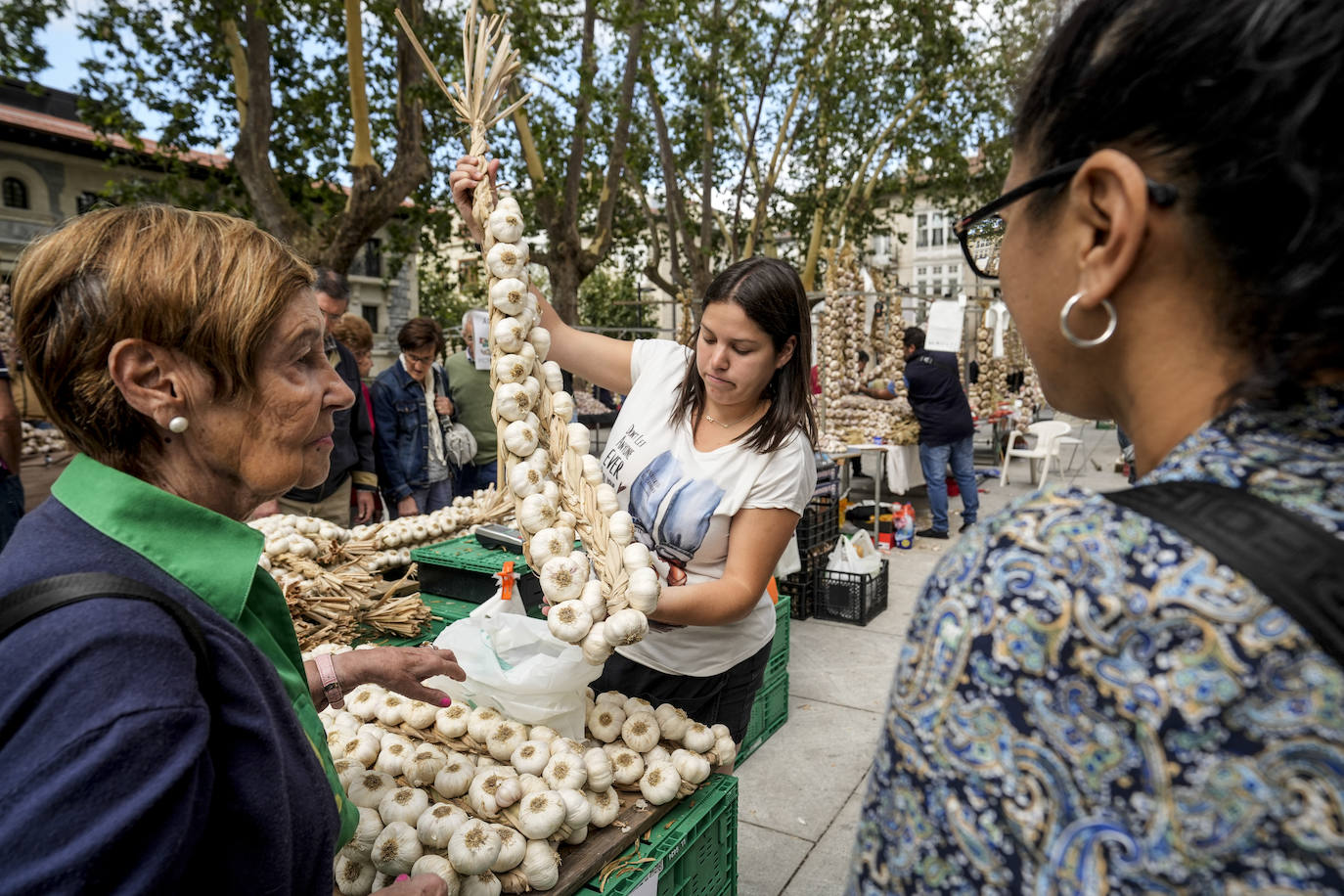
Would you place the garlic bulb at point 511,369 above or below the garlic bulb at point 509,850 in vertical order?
above

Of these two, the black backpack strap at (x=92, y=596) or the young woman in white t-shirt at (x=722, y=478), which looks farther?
the young woman in white t-shirt at (x=722, y=478)

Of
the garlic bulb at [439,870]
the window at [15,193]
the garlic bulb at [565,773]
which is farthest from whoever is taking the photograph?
the window at [15,193]

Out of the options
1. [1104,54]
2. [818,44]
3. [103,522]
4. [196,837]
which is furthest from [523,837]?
[818,44]

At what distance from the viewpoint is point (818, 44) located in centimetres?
1203

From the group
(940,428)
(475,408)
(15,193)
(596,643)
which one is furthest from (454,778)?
(15,193)

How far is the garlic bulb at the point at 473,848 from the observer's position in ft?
4.50

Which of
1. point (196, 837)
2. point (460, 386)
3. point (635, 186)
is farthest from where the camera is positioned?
point (635, 186)

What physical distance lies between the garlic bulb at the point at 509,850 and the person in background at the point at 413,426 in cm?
395

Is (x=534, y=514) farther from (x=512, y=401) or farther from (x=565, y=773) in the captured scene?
(x=565, y=773)

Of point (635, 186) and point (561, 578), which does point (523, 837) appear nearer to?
point (561, 578)

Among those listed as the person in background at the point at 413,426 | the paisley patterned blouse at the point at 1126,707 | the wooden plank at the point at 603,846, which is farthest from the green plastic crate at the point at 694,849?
the person in background at the point at 413,426

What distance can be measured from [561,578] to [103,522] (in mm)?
812

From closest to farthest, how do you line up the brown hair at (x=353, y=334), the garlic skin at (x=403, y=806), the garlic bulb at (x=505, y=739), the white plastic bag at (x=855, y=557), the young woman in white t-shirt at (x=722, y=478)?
the garlic skin at (x=403, y=806)
the garlic bulb at (x=505, y=739)
the young woman in white t-shirt at (x=722, y=478)
the brown hair at (x=353, y=334)
the white plastic bag at (x=855, y=557)

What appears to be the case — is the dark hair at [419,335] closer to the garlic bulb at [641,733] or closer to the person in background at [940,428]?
the garlic bulb at [641,733]
